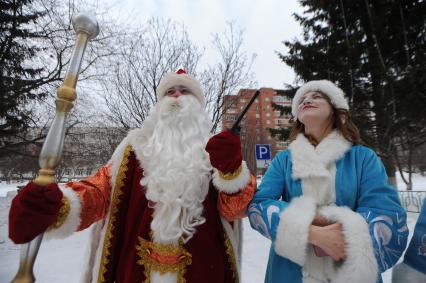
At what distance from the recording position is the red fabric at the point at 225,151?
1.57m

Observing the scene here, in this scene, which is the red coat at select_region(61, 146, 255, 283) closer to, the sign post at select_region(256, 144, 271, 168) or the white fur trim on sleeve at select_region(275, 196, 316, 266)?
the white fur trim on sleeve at select_region(275, 196, 316, 266)

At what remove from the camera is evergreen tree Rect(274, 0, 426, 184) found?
7109 mm

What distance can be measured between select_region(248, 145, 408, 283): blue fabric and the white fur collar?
0.18 feet

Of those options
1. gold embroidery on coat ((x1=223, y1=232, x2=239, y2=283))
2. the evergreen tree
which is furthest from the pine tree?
the evergreen tree

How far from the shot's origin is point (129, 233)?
1814 millimetres

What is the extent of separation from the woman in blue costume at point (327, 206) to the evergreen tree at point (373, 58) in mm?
6035

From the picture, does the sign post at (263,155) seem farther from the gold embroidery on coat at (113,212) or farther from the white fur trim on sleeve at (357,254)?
the white fur trim on sleeve at (357,254)

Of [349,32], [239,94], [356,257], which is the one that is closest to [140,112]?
[239,94]

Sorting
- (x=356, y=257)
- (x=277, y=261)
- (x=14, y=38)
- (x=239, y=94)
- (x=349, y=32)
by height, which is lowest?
(x=277, y=261)

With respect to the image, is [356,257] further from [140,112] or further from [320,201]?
[140,112]

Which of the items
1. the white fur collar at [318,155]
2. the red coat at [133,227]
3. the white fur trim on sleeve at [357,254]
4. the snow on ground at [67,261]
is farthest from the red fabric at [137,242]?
the snow on ground at [67,261]

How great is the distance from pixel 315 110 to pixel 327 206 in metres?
0.58

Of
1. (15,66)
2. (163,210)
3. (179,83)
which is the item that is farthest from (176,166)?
(15,66)

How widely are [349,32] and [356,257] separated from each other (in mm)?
9900
